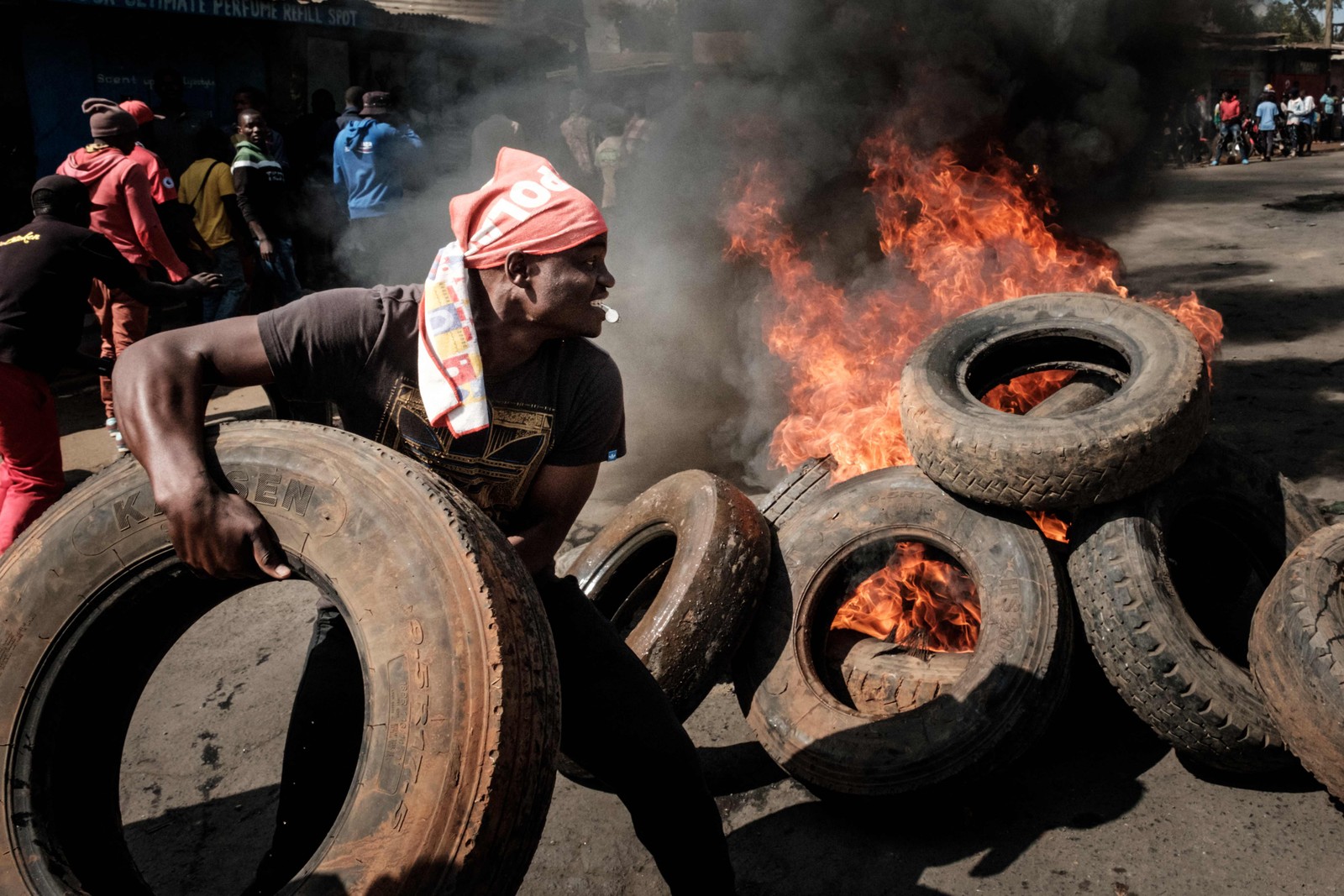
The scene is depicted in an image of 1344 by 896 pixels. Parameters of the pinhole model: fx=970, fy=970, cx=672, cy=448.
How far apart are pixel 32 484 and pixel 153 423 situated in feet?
12.0

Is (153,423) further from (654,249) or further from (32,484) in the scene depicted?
(654,249)

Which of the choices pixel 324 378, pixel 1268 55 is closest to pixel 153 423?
pixel 324 378

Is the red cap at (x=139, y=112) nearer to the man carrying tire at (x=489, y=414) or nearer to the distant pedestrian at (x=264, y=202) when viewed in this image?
the distant pedestrian at (x=264, y=202)

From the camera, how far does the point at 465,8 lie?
16.4m

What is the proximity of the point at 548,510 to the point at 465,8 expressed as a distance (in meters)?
16.0

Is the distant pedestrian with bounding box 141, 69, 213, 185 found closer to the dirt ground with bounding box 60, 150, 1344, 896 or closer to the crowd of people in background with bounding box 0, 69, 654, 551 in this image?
the crowd of people in background with bounding box 0, 69, 654, 551

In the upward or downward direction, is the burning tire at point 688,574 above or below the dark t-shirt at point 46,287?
below

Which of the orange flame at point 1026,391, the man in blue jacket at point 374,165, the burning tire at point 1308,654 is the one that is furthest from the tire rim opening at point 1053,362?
the man in blue jacket at point 374,165

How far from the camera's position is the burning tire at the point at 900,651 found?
3.25 m

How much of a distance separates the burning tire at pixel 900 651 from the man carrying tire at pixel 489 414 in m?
0.86

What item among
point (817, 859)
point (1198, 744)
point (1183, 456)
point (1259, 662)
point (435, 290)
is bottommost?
point (817, 859)

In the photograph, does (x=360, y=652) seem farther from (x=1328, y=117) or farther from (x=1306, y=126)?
(x=1328, y=117)

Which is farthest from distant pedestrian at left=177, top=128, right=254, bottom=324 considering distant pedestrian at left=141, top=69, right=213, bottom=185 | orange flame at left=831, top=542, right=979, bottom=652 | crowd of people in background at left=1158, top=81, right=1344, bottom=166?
crowd of people in background at left=1158, top=81, right=1344, bottom=166

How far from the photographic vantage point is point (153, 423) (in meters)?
2.06
